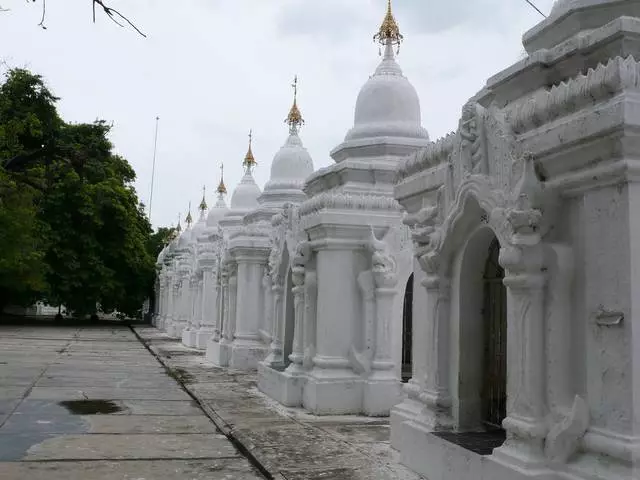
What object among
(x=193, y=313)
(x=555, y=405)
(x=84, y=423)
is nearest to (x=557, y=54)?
(x=555, y=405)

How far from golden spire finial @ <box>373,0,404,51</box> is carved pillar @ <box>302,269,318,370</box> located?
3.68 m

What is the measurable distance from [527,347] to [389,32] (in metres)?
7.04

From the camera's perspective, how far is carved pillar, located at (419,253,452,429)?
6.04 m

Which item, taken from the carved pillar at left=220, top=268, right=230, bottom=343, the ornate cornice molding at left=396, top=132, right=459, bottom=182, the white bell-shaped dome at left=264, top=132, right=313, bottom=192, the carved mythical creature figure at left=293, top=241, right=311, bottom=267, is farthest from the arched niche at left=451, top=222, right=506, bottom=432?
the carved pillar at left=220, top=268, right=230, bottom=343

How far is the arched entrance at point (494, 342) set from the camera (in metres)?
5.89

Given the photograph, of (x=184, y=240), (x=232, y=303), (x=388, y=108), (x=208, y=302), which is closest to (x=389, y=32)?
(x=388, y=108)

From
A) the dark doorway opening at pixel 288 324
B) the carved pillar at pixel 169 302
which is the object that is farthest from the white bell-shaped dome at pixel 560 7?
the carved pillar at pixel 169 302

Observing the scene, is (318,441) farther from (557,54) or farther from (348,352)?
(557,54)

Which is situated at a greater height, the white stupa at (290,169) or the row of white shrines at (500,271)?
the white stupa at (290,169)

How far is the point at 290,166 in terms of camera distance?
14.6 metres

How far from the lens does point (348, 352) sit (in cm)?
945

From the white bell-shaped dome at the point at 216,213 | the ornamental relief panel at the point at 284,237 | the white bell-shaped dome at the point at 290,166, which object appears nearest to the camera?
the ornamental relief panel at the point at 284,237

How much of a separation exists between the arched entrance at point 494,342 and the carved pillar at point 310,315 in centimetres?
398

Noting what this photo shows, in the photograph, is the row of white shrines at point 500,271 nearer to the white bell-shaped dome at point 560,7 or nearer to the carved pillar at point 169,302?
the white bell-shaped dome at point 560,7
